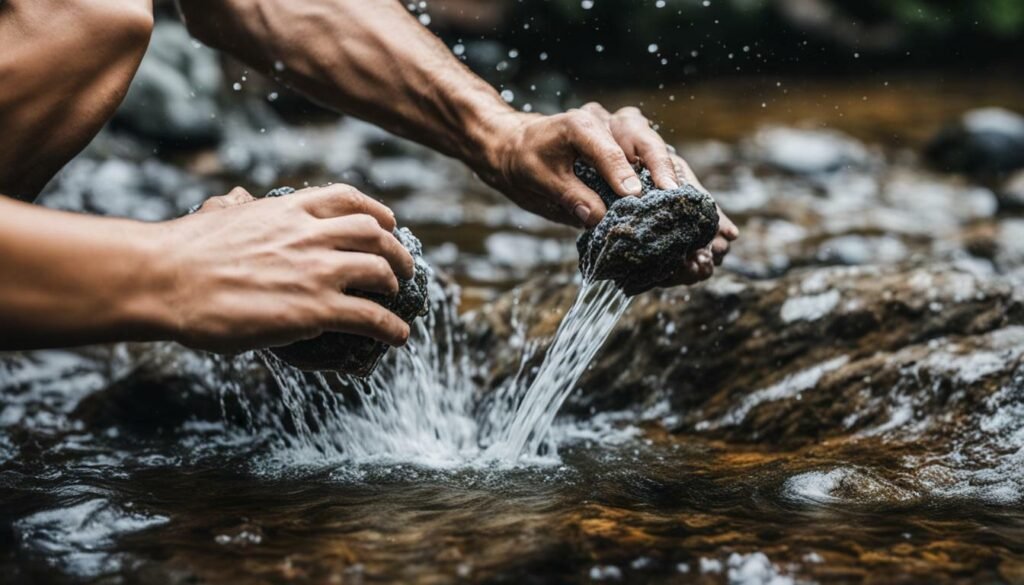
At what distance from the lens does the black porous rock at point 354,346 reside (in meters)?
2.20

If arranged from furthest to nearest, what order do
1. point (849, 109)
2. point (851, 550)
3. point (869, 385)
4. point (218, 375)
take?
point (849, 109)
point (218, 375)
point (869, 385)
point (851, 550)

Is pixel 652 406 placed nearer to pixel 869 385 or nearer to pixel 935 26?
pixel 869 385

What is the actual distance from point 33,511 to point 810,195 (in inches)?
219

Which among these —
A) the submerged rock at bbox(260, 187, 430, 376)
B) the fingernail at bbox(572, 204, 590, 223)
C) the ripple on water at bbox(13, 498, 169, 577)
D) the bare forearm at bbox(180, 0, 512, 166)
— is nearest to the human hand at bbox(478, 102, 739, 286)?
the fingernail at bbox(572, 204, 590, 223)

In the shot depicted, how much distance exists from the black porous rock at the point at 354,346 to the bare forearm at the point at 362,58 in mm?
820

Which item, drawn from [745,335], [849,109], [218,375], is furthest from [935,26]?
[218,375]

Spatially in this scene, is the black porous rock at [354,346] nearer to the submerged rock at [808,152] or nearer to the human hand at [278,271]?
the human hand at [278,271]

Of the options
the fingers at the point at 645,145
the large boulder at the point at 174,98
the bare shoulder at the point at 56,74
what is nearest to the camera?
the bare shoulder at the point at 56,74

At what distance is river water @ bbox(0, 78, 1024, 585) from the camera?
1.86 m

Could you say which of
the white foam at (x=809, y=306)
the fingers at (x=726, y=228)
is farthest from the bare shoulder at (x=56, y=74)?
the white foam at (x=809, y=306)

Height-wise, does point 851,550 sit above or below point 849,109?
below

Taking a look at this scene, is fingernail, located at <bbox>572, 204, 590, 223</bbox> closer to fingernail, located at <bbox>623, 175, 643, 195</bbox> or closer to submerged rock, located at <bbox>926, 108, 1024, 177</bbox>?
fingernail, located at <bbox>623, 175, 643, 195</bbox>

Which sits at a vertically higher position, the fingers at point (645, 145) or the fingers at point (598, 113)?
the fingers at point (598, 113)

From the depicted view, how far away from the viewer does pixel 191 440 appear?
3021 mm
